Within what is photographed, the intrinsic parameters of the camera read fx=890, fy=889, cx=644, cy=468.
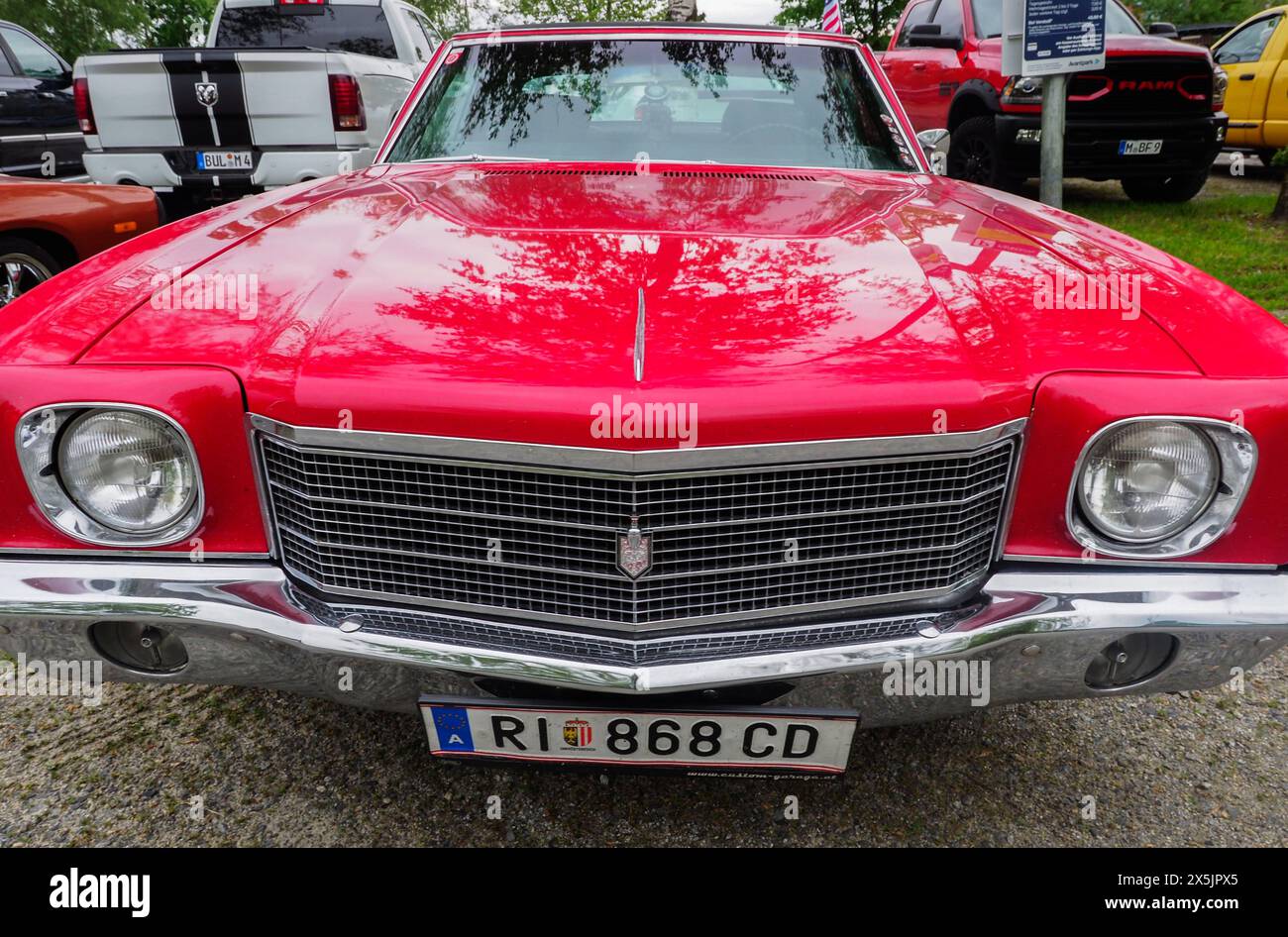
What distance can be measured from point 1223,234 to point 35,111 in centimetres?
1024

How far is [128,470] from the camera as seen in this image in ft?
4.99

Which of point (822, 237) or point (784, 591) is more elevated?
point (822, 237)

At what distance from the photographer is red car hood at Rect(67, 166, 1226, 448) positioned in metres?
1.35

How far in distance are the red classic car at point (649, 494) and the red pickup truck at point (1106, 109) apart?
6.42 meters

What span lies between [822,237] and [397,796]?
1.51 m

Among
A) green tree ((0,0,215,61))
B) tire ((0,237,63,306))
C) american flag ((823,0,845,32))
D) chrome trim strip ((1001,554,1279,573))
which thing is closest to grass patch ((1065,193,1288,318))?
american flag ((823,0,845,32))

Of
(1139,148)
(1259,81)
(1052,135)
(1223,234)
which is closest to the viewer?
(1052,135)

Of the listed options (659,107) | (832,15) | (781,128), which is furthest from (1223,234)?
(659,107)

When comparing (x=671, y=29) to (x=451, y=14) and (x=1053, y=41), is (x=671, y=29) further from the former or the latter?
(x=451, y=14)

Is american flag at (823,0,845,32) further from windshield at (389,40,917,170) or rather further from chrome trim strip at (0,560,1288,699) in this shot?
chrome trim strip at (0,560,1288,699)

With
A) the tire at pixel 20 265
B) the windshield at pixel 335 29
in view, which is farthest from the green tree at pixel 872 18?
the tire at pixel 20 265
